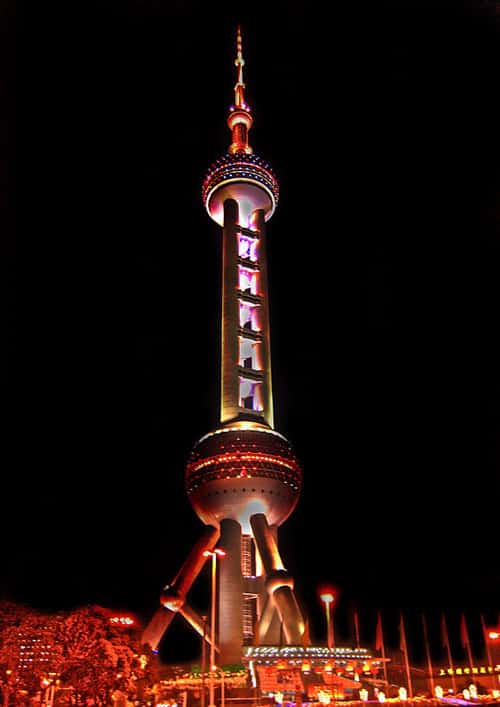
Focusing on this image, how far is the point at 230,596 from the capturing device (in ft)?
235

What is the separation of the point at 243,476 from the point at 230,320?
21.6m

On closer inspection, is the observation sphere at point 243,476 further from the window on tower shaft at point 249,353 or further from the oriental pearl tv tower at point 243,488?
the window on tower shaft at point 249,353

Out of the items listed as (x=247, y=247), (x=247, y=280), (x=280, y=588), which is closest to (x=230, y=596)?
(x=280, y=588)

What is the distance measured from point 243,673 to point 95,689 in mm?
39033

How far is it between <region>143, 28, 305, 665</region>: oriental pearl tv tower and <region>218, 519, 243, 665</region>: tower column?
0.10 m

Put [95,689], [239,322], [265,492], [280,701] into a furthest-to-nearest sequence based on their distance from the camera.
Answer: [239,322]
[265,492]
[280,701]
[95,689]

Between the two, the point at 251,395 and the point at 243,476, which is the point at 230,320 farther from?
the point at 243,476

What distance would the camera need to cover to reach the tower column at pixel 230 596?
6906 cm

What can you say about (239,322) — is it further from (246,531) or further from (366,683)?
(366,683)

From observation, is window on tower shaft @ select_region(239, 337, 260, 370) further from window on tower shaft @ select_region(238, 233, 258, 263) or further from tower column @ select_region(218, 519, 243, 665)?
tower column @ select_region(218, 519, 243, 665)

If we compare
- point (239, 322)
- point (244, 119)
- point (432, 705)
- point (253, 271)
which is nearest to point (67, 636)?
point (432, 705)

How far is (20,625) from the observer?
32.7 m

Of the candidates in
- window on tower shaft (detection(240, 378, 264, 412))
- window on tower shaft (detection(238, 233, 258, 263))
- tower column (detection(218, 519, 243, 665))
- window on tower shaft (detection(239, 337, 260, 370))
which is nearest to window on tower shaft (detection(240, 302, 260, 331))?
window on tower shaft (detection(239, 337, 260, 370))

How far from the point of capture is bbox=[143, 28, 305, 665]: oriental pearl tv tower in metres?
71.1
